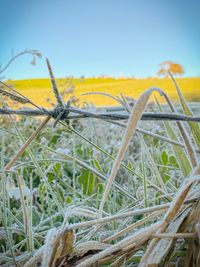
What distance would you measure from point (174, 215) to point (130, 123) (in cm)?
5

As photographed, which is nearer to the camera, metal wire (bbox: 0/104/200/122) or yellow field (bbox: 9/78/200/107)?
metal wire (bbox: 0/104/200/122)

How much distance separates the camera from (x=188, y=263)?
235 millimetres

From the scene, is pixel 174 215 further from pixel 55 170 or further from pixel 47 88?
pixel 47 88

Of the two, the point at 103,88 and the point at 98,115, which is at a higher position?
the point at 103,88

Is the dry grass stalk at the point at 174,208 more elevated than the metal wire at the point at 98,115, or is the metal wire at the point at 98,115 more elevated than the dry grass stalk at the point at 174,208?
the metal wire at the point at 98,115

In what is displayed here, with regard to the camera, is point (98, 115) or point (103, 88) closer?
point (98, 115)

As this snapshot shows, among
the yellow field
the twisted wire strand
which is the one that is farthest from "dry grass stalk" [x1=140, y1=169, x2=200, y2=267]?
the yellow field

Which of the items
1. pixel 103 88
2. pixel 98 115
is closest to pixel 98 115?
pixel 98 115

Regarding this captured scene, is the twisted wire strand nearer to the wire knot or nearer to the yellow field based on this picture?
the wire knot

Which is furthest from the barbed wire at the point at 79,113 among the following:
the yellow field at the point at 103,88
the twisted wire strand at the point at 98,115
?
the yellow field at the point at 103,88

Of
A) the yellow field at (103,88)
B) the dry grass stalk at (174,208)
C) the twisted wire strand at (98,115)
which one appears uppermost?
the yellow field at (103,88)

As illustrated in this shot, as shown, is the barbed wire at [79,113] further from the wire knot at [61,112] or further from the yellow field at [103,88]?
the yellow field at [103,88]

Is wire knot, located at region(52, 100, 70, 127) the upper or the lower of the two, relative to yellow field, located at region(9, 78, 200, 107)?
lower

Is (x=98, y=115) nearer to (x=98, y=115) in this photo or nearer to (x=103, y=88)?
(x=98, y=115)
